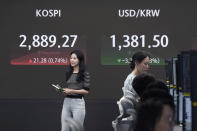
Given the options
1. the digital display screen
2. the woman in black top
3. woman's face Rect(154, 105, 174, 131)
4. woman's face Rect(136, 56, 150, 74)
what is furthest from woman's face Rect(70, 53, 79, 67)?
woman's face Rect(154, 105, 174, 131)

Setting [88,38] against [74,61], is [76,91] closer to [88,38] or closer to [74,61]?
[74,61]

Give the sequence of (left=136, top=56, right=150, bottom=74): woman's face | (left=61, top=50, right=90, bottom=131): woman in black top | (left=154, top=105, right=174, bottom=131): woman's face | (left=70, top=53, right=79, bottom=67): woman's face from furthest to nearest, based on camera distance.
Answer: (left=70, top=53, right=79, bottom=67): woman's face, (left=61, top=50, right=90, bottom=131): woman in black top, (left=136, top=56, right=150, bottom=74): woman's face, (left=154, top=105, right=174, bottom=131): woman's face

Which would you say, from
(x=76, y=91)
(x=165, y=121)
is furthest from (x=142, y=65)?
(x=165, y=121)

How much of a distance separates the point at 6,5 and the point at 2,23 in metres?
0.33

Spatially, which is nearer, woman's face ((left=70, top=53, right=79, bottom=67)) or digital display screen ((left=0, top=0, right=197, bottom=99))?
woman's face ((left=70, top=53, right=79, bottom=67))

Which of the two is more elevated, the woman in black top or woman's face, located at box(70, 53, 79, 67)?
woman's face, located at box(70, 53, 79, 67)

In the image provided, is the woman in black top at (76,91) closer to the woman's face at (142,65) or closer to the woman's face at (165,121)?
the woman's face at (142,65)

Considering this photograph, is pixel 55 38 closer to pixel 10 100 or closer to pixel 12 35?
pixel 12 35

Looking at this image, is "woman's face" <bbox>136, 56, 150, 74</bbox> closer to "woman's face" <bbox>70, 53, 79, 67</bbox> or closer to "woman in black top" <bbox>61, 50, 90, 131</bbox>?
"woman in black top" <bbox>61, 50, 90, 131</bbox>

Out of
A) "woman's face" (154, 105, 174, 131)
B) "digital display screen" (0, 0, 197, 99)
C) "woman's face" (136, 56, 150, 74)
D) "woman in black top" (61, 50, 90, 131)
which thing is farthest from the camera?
"digital display screen" (0, 0, 197, 99)

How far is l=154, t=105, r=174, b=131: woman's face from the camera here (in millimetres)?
1663

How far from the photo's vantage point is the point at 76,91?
5.18 metres

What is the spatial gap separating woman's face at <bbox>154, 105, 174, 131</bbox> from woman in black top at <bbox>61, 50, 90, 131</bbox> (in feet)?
11.1

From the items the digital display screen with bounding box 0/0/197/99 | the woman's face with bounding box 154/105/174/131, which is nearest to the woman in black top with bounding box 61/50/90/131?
the digital display screen with bounding box 0/0/197/99
